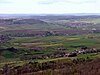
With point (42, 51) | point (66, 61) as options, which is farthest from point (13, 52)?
point (66, 61)

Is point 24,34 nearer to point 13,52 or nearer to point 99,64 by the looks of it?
point 13,52

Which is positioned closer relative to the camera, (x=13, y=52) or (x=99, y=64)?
(x=99, y=64)

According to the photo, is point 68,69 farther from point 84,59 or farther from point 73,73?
point 84,59

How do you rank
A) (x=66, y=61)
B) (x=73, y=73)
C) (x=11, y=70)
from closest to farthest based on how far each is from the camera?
(x=73, y=73) → (x=11, y=70) → (x=66, y=61)

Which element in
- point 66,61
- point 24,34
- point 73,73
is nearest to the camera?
point 73,73

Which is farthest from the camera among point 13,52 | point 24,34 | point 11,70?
point 24,34

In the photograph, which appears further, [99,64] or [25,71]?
[99,64]

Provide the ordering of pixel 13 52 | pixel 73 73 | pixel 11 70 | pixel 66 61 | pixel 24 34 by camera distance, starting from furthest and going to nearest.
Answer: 1. pixel 24 34
2. pixel 13 52
3. pixel 66 61
4. pixel 11 70
5. pixel 73 73

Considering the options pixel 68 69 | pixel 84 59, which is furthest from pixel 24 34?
pixel 68 69

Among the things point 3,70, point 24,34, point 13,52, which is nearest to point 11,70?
point 3,70
